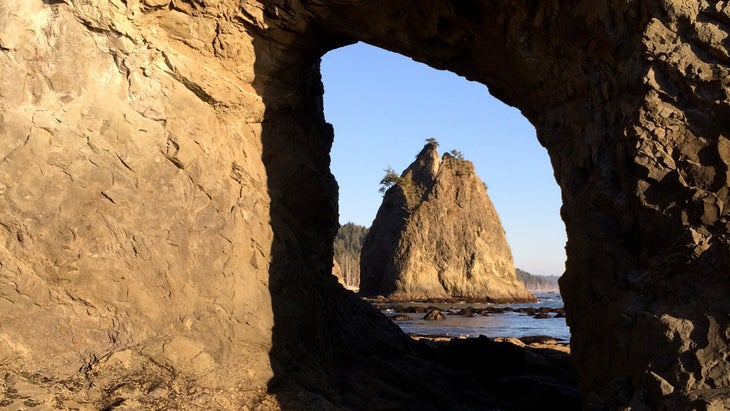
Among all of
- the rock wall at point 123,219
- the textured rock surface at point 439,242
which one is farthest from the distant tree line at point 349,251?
the rock wall at point 123,219

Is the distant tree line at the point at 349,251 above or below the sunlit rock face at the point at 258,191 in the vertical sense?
above

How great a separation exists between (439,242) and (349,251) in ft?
187

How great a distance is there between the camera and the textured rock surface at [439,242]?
230 ft

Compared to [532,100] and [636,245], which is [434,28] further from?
[636,245]

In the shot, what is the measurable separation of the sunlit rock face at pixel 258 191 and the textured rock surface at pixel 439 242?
56.6 m

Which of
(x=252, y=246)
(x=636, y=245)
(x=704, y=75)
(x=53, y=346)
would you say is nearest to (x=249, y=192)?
(x=252, y=246)

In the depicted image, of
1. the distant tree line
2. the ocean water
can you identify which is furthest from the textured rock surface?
the ocean water

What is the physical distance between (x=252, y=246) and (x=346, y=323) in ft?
13.4

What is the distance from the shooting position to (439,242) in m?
72.4

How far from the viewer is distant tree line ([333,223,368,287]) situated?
11600cm

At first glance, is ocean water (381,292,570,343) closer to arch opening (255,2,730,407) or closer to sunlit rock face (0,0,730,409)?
arch opening (255,2,730,407)

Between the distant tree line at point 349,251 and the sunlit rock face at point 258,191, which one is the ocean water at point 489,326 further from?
the distant tree line at point 349,251

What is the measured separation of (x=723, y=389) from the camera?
7121 mm

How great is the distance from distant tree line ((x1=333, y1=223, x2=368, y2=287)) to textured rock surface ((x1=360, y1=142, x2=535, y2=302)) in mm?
20976
